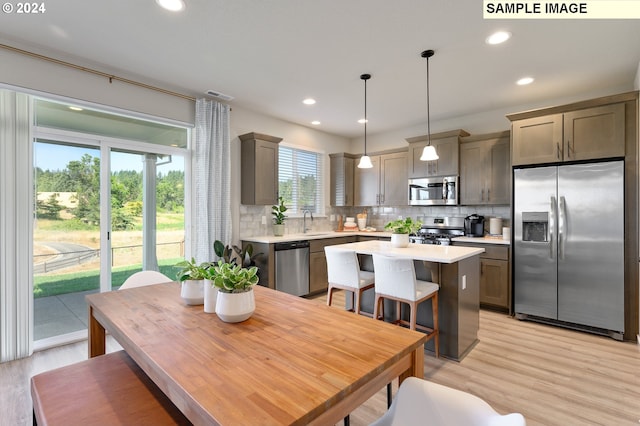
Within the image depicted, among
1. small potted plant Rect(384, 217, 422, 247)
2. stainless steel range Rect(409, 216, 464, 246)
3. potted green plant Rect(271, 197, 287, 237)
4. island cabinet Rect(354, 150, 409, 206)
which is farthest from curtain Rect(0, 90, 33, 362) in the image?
island cabinet Rect(354, 150, 409, 206)

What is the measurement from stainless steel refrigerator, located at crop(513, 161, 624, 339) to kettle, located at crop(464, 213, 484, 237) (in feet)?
2.35

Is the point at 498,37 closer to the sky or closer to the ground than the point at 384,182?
closer to the sky

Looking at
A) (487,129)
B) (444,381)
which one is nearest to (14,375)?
(444,381)

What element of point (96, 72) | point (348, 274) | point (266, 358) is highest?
point (96, 72)

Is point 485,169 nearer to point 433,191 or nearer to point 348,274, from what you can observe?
point 433,191

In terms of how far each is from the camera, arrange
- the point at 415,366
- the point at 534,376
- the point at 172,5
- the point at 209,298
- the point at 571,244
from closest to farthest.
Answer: the point at 415,366 < the point at 209,298 < the point at 172,5 < the point at 534,376 < the point at 571,244

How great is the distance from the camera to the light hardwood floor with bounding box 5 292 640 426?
2037mm

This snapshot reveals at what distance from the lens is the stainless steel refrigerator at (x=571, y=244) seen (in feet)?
10.6

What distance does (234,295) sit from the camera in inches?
53.5

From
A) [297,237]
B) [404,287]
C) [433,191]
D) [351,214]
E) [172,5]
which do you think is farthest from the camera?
[351,214]

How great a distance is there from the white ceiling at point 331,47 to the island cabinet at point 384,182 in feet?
4.71

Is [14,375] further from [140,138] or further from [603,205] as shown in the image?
[603,205]

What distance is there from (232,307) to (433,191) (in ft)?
13.9

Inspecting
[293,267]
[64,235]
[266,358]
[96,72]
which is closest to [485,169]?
[293,267]
